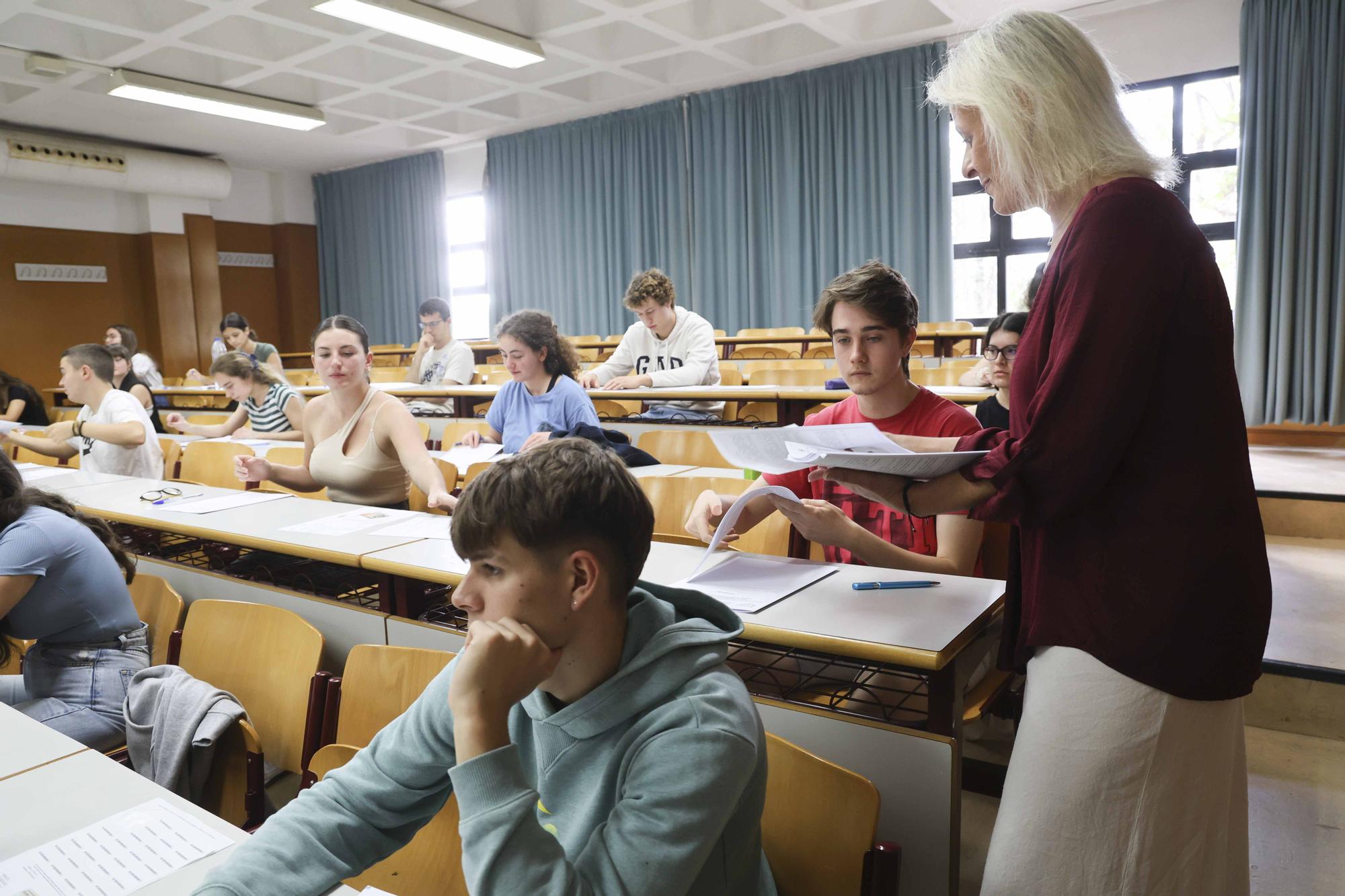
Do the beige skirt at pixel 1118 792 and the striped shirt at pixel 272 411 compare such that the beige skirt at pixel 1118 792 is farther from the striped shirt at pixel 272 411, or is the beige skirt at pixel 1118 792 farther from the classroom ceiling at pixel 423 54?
the classroom ceiling at pixel 423 54

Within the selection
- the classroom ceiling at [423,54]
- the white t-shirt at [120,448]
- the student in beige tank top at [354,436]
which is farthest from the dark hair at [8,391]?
the student in beige tank top at [354,436]

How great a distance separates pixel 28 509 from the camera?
6.90 ft

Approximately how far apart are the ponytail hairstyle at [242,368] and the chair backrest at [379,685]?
159 inches

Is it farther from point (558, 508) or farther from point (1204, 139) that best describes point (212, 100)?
point (558, 508)

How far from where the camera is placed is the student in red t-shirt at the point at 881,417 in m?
1.83

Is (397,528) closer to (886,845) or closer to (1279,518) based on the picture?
(886,845)

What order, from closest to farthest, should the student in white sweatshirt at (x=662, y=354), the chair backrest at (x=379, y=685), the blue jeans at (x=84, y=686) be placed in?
the chair backrest at (x=379, y=685) < the blue jeans at (x=84, y=686) < the student in white sweatshirt at (x=662, y=354)

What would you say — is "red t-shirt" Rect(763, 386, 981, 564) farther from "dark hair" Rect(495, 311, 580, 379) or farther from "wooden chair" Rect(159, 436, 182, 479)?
"wooden chair" Rect(159, 436, 182, 479)

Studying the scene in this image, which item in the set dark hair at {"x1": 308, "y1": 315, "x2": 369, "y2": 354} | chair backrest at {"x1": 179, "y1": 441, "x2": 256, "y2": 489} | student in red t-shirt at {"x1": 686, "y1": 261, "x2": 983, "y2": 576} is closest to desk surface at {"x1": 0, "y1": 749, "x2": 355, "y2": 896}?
student in red t-shirt at {"x1": 686, "y1": 261, "x2": 983, "y2": 576}

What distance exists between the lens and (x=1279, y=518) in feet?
11.9

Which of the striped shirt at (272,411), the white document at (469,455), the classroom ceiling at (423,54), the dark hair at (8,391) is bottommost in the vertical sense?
the white document at (469,455)

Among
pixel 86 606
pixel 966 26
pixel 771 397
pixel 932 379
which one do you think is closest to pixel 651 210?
pixel 966 26

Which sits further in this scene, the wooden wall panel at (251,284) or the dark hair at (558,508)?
the wooden wall panel at (251,284)

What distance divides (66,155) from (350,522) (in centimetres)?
902
